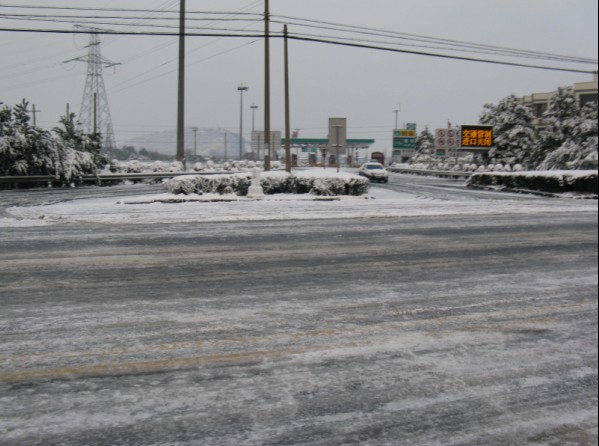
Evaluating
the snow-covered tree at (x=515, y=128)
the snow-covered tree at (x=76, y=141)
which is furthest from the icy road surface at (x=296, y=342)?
the snow-covered tree at (x=76, y=141)

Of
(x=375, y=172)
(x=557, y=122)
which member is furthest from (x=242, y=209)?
(x=375, y=172)

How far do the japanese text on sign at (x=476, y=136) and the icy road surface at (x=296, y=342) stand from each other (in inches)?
44.9

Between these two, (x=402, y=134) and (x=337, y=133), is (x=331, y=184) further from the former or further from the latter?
(x=402, y=134)

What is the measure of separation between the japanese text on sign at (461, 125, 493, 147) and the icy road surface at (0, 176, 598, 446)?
3.74 feet

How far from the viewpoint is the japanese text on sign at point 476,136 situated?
418 centimetres

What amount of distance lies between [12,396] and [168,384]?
34.6 inches

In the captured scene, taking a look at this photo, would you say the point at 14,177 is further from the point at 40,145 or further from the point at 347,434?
the point at 347,434

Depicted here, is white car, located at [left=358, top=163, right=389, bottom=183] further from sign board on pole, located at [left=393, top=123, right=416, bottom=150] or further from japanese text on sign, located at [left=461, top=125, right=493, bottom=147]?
japanese text on sign, located at [left=461, top=125, right=493, bottom=147]

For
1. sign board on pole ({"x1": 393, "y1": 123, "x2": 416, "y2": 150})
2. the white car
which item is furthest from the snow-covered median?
the white car

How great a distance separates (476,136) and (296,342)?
2.18 metres

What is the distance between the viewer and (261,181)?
2014cm

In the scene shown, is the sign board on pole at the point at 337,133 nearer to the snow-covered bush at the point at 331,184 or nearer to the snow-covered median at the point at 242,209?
Answer: the snow-covered bush at the point at 331,184

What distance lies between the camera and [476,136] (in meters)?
4.36

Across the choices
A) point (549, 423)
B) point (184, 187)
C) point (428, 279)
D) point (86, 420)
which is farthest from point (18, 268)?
point (184, 187)
